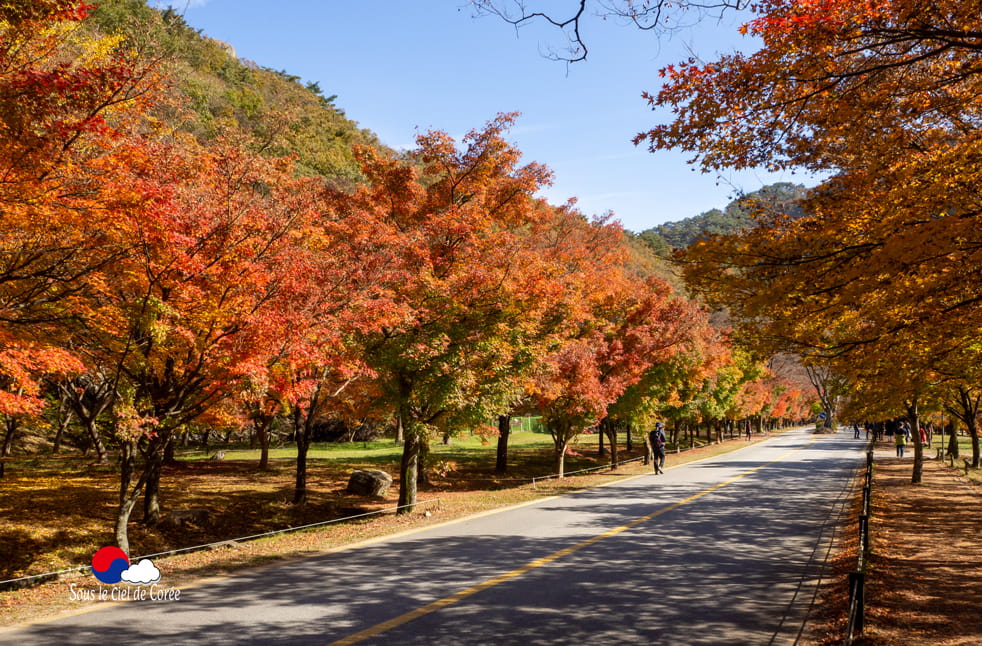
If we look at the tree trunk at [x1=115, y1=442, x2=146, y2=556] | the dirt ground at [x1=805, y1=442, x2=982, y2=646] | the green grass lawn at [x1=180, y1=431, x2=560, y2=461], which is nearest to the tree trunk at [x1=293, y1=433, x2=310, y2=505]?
the tree trunk at [x1=115, y1=442, x2=146, y2=556]

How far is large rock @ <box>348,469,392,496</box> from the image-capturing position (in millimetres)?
19531

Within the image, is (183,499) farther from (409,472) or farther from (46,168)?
(46,168)

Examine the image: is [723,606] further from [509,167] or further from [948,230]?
[509,167]

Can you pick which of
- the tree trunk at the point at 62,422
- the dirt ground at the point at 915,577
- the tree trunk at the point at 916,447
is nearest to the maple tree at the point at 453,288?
the dirt ground at the point at 915,577

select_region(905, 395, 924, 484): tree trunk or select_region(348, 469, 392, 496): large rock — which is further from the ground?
select_region(905, 395, 924, 484): tree trunk

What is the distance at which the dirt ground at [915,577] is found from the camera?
568 cm

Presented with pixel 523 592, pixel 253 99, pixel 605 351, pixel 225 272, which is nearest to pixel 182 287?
pixel 225 272

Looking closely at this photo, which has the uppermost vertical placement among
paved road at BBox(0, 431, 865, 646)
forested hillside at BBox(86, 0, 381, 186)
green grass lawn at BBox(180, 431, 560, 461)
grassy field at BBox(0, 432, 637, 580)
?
forested hillside at BBox(86, 0, 381, 186)

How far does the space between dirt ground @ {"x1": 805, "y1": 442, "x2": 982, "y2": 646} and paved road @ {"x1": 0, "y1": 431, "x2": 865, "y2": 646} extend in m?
0.36

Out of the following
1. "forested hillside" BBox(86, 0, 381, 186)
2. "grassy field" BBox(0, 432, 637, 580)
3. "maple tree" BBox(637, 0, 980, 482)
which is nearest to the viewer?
"maple tree" BBox(637, 0, 980, 482)

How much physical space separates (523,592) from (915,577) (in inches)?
202

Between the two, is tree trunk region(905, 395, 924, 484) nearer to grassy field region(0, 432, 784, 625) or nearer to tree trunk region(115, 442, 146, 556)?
grassy field region(0, 432, 784, 625)

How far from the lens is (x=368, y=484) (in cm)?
1966

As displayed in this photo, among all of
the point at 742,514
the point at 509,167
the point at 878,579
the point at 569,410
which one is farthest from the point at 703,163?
the point at 569,410
